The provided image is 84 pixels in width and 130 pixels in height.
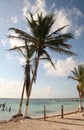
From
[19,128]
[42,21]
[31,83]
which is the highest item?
[42,21]

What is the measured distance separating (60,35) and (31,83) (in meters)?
5.68

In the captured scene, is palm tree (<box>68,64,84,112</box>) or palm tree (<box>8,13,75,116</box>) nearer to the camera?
palm tree (<box>8,13,75,116</box>)

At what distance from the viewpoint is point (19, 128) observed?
15.3 m

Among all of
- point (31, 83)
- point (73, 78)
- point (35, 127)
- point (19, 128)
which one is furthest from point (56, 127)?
point (73, 78)

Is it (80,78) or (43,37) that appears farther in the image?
(80,78)

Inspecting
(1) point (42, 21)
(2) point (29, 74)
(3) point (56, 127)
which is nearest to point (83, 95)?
(2) point (29, 74)

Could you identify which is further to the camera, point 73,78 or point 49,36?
point 73,78

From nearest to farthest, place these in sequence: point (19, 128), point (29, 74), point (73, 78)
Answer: point (19, 128) → point (29, 74) → point (73, 78)

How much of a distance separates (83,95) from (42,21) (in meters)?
20.4

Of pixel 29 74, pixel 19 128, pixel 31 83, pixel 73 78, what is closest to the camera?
pixel 19 128

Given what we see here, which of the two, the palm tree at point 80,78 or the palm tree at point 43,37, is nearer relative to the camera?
the palm tree at point 43,37

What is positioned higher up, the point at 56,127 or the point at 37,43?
the point at 37,43

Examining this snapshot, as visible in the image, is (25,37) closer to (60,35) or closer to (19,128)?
(60,35)

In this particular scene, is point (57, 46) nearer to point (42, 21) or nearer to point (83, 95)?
point (42, 21)
